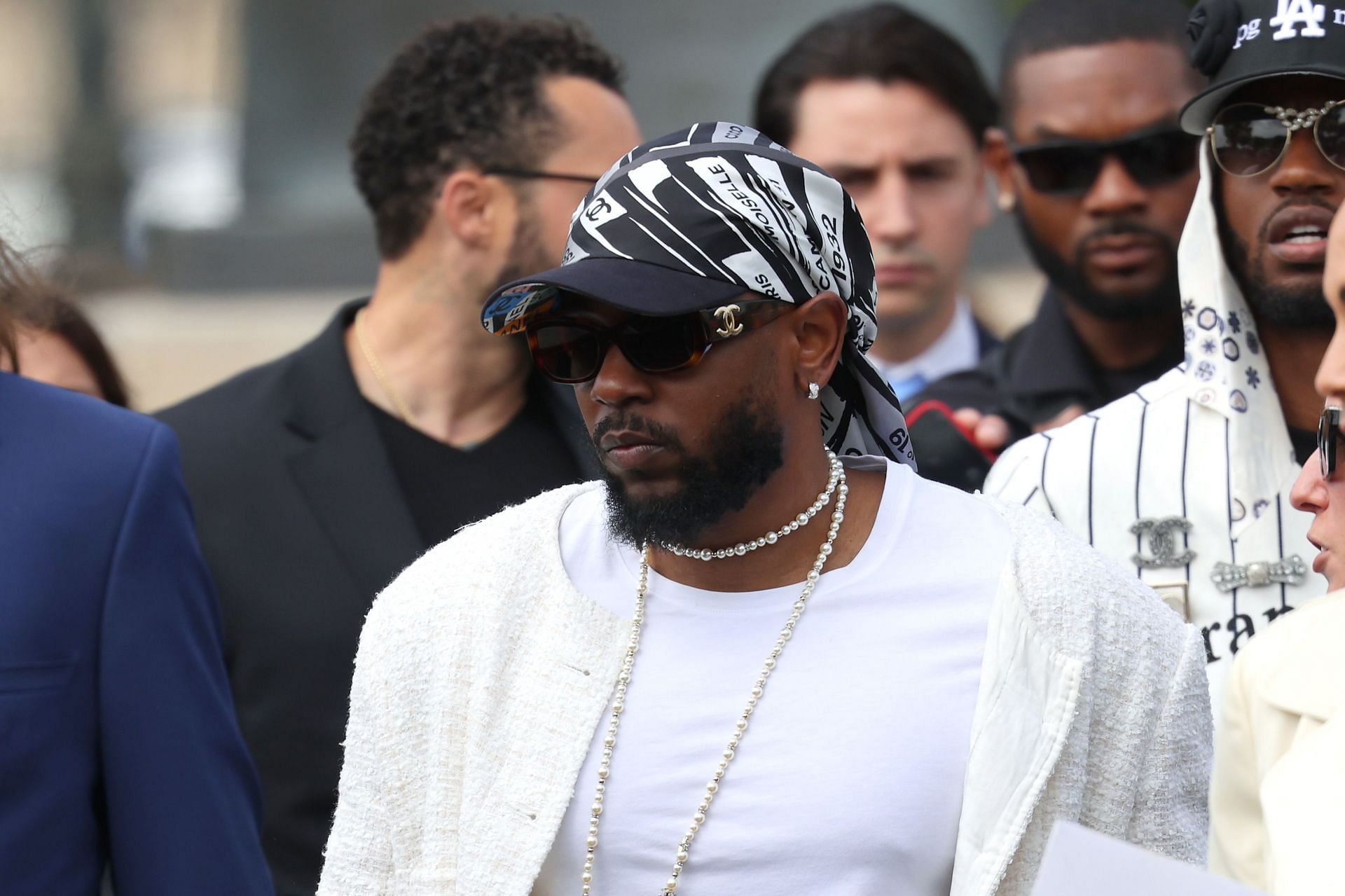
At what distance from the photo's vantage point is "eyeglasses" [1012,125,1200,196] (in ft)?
14.0

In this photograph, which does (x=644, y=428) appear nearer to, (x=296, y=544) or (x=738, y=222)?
(x=738, y=222)

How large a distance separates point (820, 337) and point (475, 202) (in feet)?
6.43

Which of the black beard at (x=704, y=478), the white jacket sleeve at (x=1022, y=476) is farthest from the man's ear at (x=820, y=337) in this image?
the white jacket sleeve at (x=1022, y=476)

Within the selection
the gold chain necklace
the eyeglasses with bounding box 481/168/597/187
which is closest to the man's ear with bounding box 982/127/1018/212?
the eyeglasses with bounding box 481/168/597/187

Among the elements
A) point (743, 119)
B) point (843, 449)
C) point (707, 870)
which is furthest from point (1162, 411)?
point (743, 119)

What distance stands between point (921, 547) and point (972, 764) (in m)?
0.35

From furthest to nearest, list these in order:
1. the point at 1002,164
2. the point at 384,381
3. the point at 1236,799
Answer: the point at 1002,164
the point at 384,381
the point at 1236,799

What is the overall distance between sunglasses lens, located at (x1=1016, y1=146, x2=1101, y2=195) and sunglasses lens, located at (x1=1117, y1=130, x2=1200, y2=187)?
0.08 meters

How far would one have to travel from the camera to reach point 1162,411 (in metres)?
3.36

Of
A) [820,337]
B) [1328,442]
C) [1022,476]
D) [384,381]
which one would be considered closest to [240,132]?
[384,381]

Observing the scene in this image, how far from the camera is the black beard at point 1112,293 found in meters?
4.25

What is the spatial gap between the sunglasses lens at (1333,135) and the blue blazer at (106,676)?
6.49ft

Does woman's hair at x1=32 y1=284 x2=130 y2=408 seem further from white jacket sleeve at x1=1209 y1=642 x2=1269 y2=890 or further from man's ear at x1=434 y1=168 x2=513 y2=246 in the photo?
white jacket sleeve at x1=1209 y1=642 x2=1269 y2=890

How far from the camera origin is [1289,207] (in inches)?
127
